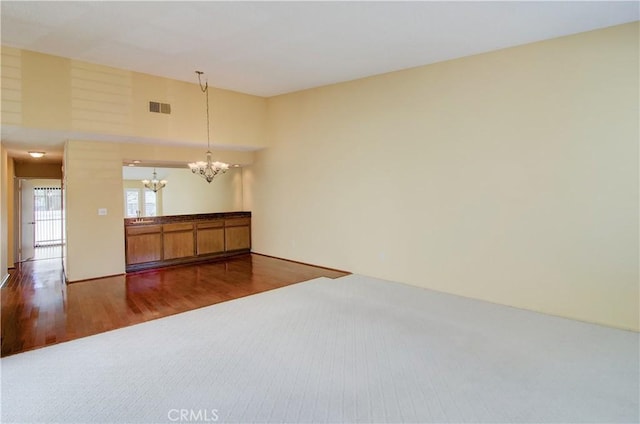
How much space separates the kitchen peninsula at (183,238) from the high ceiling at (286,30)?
2928mm

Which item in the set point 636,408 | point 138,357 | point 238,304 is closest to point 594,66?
point 636,408

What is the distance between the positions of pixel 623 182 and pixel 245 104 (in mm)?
6001

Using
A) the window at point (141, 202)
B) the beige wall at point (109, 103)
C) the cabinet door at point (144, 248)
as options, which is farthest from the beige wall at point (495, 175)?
the window at point (141, 202)

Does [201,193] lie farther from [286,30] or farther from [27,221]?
[286,30]

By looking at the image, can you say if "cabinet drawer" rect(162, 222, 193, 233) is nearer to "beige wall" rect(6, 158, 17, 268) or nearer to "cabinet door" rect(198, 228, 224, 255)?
"cabinet door" rect(198, 228, 224, 255)

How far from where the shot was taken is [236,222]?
801cm

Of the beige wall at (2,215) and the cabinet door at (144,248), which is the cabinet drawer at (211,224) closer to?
the cabinet door at (144,248)

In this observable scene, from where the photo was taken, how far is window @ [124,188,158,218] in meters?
10.6

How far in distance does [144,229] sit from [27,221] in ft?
12.2

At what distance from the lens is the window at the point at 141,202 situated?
1062cm

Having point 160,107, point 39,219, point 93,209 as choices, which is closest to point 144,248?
point 93,209

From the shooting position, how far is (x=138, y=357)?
2.97 m

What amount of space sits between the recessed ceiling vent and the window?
18.2ft

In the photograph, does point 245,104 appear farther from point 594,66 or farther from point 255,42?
point 594,66
